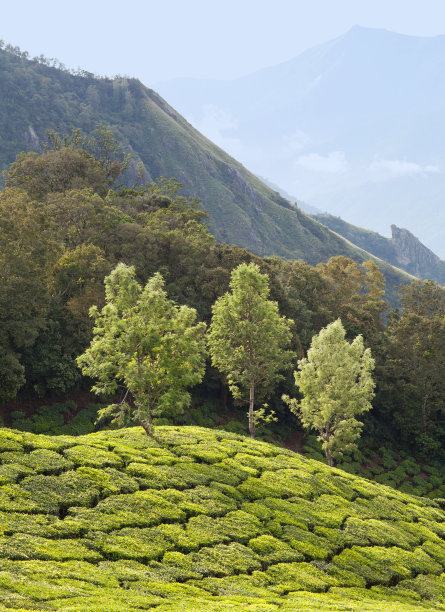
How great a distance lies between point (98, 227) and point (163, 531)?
51902 mm

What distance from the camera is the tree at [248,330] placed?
4616cm

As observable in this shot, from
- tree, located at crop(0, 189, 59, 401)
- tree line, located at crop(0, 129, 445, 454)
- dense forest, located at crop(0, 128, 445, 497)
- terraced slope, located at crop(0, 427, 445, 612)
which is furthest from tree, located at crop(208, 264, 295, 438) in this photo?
tree, located at crop(0, 189, 59, 401)

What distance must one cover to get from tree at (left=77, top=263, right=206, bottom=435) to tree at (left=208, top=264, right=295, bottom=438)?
39.1 feet

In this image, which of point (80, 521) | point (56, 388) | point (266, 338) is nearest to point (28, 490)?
point (80, 521)

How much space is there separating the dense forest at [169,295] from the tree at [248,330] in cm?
349

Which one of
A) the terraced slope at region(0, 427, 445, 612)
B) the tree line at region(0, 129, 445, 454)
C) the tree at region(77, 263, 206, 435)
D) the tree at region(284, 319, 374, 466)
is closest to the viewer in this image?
the terraced slope at region(0, 427, 445, 612)

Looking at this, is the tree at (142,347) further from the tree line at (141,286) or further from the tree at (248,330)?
the tree line at (141,286)

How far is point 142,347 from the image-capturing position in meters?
32.5

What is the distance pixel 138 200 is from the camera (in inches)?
3740

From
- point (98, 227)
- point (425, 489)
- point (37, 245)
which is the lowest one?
point (425, 489)

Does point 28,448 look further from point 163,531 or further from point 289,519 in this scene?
point 289,519

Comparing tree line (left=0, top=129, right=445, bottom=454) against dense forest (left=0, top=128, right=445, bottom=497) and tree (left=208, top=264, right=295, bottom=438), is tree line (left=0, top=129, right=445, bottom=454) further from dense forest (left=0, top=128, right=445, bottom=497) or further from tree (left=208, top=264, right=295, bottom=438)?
tree (left=208, top=264, right=295, bottom=438)

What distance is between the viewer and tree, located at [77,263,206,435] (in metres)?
31.8

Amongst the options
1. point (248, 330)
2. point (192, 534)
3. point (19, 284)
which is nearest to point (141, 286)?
point (248, 330)
